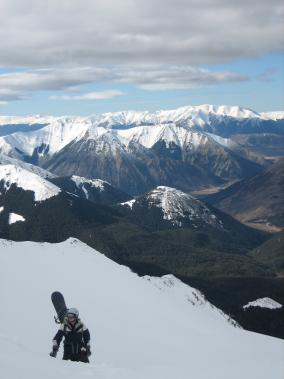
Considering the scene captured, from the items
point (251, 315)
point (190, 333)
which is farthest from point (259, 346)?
point (251, 315)

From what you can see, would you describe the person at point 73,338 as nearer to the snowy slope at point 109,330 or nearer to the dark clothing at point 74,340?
the dark clothing at point 74,340

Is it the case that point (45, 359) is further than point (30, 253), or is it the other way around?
point (30, 253)

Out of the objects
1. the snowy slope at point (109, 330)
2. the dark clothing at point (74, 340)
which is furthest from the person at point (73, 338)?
the snowy slope at point (109, 330)

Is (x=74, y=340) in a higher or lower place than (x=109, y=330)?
higher

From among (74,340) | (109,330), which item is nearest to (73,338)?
(74,340)

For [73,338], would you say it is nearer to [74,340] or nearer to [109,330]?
[74,340]

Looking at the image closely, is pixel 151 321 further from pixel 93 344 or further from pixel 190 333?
pixel 93 344
